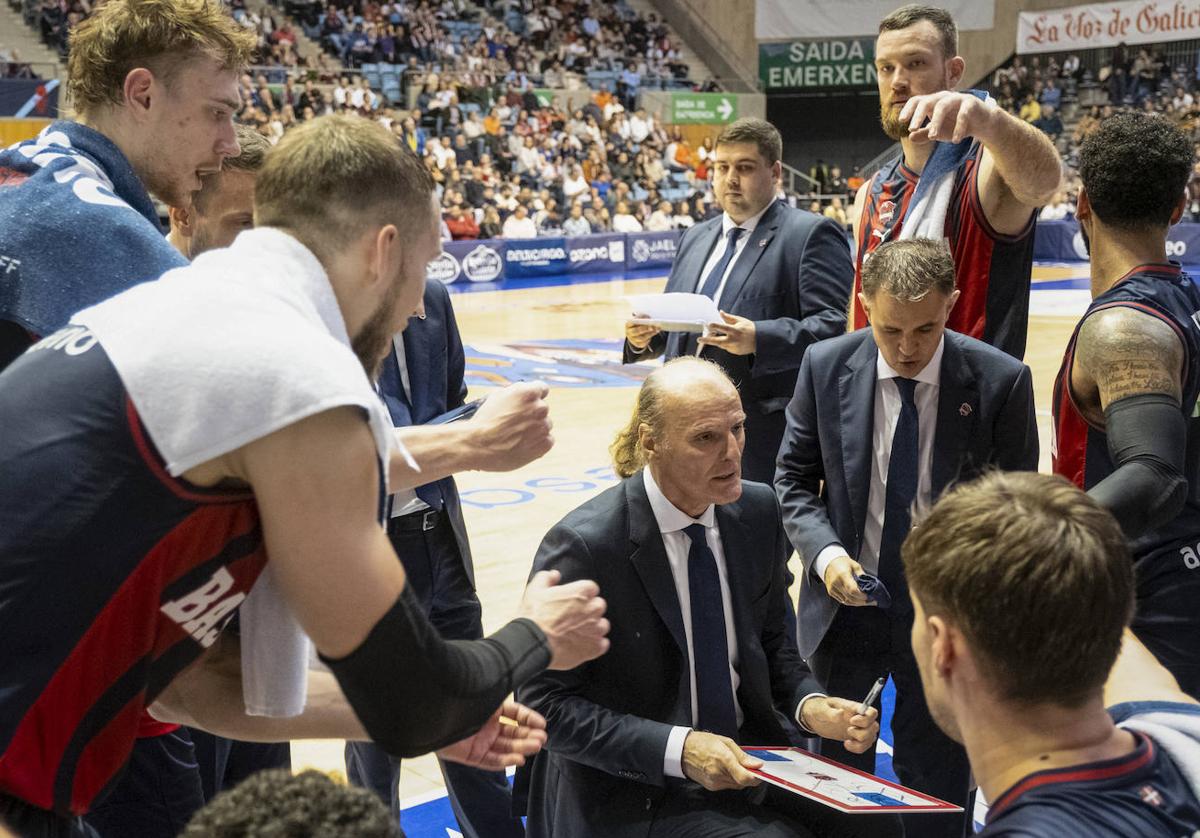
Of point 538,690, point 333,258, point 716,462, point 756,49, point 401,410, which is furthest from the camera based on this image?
point 756,49

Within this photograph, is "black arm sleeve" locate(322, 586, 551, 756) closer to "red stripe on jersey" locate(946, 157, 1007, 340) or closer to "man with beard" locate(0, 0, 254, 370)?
"man with beard" locate(0, 0, 254, 370)

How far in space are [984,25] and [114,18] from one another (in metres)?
29.7

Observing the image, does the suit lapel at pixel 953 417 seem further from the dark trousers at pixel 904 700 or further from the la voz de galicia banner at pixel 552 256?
the la voz de galicia banner at pixel 552 256

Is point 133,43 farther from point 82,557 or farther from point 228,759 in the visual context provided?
point 228,759

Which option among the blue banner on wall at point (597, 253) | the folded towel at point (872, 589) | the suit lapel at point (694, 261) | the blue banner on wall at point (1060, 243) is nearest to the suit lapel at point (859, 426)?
the folded towel at point (872, 589)

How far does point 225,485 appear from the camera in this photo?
5.21ft

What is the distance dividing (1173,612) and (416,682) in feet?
7.40

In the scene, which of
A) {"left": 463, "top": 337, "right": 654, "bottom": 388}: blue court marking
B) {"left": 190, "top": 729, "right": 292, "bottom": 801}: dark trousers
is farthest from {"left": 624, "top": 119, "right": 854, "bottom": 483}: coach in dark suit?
{"left": 463, "top": 337, "right": 654, "bottom": 388}: blue court marking

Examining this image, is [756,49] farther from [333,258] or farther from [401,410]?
[333,258]

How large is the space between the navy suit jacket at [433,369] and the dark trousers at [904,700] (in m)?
1.15

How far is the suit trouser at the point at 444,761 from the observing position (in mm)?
3646

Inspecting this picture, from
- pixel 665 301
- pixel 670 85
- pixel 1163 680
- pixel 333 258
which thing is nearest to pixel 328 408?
pixel 333 258

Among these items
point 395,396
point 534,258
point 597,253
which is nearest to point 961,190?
point 395,396

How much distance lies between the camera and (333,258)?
172 cm
